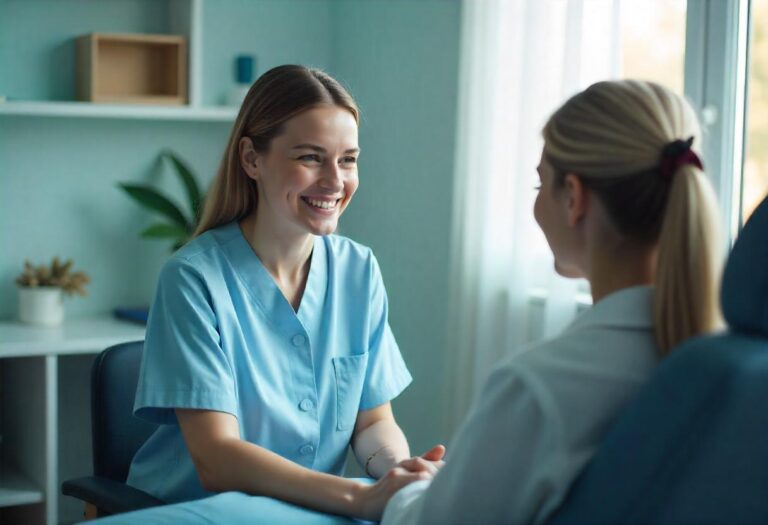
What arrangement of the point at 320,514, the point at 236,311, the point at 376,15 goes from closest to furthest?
1. the point at 320,514
2. the point at 236,311
3. the point at 376,15

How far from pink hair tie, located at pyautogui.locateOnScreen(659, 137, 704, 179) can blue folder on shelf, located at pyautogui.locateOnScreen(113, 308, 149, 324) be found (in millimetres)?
2039

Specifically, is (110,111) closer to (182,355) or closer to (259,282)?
(259,282)

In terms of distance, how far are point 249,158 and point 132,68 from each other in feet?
4.50

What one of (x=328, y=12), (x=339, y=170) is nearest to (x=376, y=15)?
(x=328, y=12)

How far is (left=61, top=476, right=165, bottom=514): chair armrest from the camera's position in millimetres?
1526

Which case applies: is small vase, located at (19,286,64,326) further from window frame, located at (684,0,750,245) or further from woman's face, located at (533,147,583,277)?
woman's face, located at (533,147,583,277)

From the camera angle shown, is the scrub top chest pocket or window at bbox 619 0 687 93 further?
window at bbox 619 0 687 93

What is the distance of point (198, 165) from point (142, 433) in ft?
5.04

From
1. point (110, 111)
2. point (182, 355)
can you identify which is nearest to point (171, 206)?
point (110, 111)

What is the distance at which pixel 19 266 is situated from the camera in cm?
297

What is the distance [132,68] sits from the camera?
294 centimetres

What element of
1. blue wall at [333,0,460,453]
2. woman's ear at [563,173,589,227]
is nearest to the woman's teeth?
woman's ear at [563,173,589,227]

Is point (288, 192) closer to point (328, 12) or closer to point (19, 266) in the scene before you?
point (19, 266)

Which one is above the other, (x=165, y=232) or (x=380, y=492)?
(x=165, y=232)
